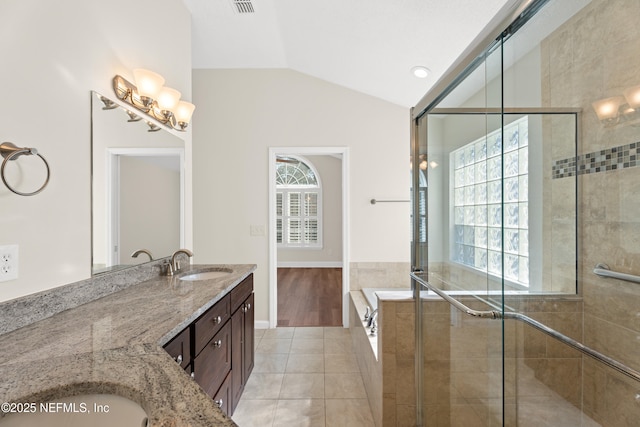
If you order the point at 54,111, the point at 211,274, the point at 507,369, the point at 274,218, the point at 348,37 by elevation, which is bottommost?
the point at 507,369

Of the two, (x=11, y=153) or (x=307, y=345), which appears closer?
(x=11, y=153)

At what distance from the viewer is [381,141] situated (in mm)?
3336

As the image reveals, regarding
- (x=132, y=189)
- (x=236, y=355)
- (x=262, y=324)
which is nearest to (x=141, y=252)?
(x=132, y=189)

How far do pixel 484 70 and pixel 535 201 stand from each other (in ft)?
1.88

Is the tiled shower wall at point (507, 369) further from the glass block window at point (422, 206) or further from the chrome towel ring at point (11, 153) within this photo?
the chrome towel ring at point (11, 153)

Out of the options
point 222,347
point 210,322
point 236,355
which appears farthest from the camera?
point 236,355

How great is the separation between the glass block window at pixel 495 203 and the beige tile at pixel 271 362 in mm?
1792

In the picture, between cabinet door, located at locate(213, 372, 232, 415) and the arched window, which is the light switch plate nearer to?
cabinet door, located at locate(213, 372, 232, 415)

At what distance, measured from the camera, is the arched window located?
22.5 feet

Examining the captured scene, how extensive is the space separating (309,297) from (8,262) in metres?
3.83

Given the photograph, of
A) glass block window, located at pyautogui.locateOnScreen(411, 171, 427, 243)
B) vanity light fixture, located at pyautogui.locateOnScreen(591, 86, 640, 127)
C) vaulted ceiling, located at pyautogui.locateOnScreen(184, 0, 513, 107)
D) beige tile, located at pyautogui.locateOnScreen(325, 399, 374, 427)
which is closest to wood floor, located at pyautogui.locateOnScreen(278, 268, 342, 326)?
beige tile, located at pyautogui.locateOnScreen(325, 399, 374, 427)

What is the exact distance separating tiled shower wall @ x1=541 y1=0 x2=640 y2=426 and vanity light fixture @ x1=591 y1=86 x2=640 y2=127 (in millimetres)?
17

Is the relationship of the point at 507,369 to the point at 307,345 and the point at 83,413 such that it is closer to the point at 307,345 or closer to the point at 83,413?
the point at 83,413

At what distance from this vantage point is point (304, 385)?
2270 mm
